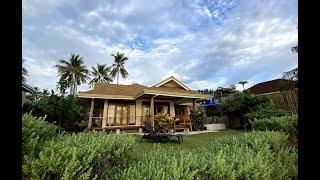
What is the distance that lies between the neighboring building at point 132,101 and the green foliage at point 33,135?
17844mm

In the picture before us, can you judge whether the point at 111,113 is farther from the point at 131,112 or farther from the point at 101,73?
the point at 101,73

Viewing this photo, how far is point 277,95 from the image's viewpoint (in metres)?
24.4

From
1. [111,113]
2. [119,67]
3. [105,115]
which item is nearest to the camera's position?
[105,115]

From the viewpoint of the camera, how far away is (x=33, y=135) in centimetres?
414

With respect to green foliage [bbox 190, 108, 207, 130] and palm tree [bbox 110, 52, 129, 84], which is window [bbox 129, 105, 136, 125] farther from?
palm tree [bbox 110, 52, 129, 84]

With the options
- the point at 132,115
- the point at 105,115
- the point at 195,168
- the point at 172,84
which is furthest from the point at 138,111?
the point at 195,168

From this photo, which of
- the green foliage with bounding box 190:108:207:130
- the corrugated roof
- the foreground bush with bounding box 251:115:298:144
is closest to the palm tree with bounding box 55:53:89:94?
the corrugated roof

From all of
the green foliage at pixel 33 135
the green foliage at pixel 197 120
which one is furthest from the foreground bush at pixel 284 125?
the green foliage at pixel 197 120

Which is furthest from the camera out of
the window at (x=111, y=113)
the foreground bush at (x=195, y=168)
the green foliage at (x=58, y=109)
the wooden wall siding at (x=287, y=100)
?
the window at (x=111, y=113)

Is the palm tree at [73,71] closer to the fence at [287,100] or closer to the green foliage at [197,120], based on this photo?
the green foliage at [197,120]

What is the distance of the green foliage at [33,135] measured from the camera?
3775 mm

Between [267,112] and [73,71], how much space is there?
45.0 metres

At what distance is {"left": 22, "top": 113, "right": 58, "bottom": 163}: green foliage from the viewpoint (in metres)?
3.78
